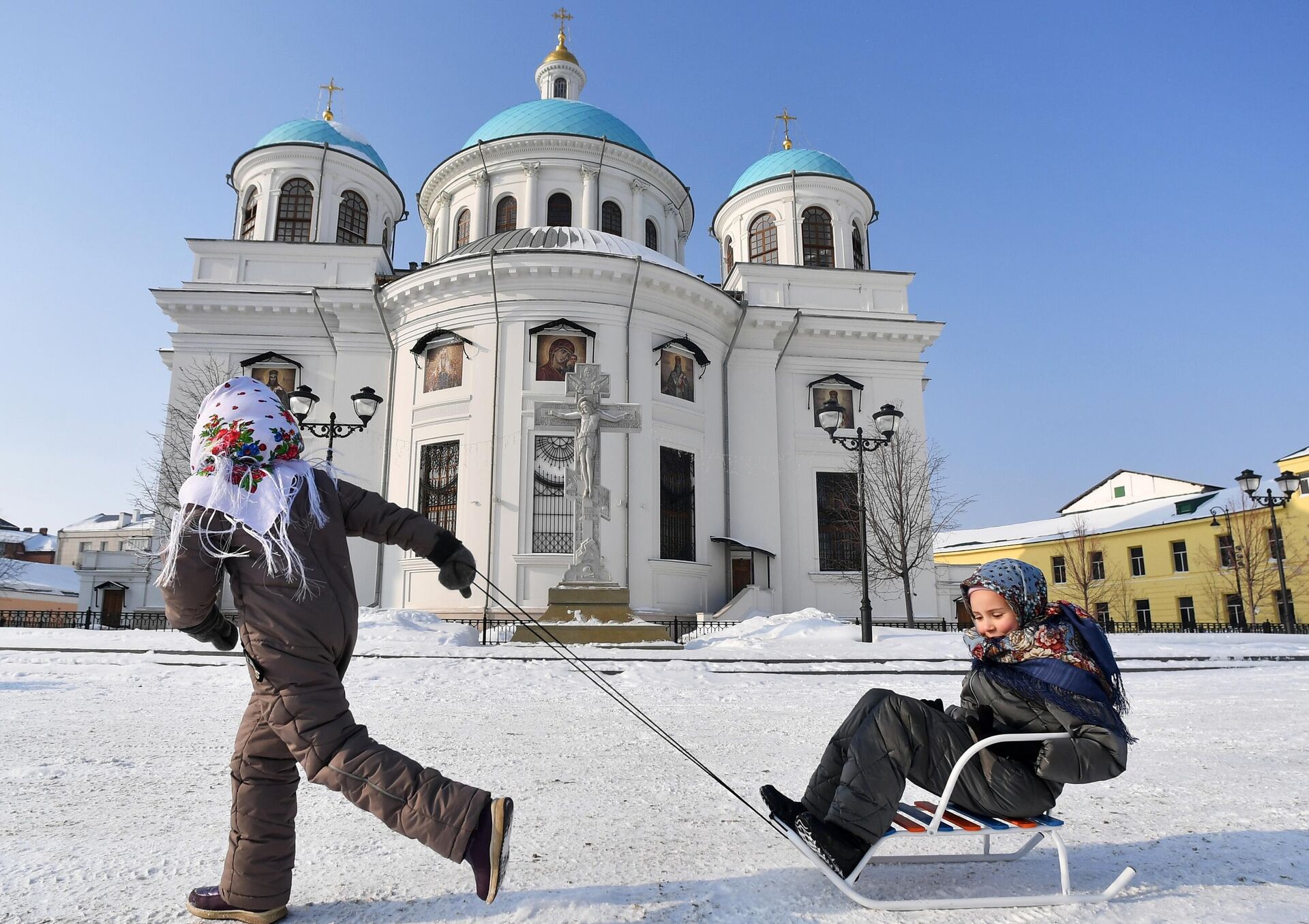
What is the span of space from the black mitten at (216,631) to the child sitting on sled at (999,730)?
72.4 inches

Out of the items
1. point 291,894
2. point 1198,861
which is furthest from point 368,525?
point 1198,861

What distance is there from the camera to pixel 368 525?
2645mm

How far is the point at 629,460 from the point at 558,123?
13.5 meters

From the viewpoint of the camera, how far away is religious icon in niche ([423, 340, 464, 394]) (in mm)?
21156

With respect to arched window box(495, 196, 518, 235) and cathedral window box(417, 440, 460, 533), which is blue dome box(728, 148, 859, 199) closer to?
arched window box(495, 196, 518, 235)

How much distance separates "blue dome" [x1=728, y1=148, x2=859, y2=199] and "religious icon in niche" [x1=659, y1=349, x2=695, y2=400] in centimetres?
1020

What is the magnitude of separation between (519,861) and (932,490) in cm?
2381

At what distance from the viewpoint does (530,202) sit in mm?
26094

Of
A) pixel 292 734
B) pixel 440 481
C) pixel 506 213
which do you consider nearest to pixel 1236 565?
pixel 440 481

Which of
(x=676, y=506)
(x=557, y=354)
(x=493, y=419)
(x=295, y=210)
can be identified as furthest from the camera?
(x=295, y=210)

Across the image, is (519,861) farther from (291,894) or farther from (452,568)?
(452,568)

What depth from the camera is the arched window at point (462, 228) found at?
88.9ft

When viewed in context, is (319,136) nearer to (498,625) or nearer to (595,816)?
(498,625)

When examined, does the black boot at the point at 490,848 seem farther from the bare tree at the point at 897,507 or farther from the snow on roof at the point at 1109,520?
the snow on roof at the point at 1109,520
